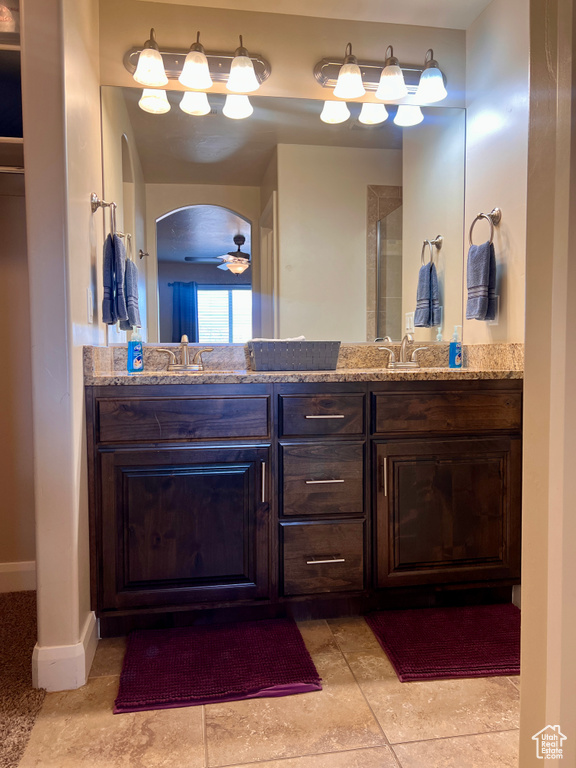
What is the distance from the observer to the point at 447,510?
6.62ft

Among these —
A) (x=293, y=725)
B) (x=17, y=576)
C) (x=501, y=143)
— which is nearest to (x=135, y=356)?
(x=17, y=576)

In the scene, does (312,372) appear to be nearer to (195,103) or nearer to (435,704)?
(435,704)

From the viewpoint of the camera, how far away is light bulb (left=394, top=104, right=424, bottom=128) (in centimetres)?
254

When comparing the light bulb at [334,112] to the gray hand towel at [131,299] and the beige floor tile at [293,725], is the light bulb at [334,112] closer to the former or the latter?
the gray hand towel at [131,299]

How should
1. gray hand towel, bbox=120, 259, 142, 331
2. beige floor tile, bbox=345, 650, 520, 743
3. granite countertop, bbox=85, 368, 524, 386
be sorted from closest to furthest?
beige floor tile, bbox=345, 650, 520, 743 → granite countertop, bbox=85, 368, 524, 386 → gray hand towel, bbox=120, 259, 142, 331

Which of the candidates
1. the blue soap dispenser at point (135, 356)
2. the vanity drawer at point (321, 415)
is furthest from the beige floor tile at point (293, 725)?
the blue soap dispenser at point (135, 356)

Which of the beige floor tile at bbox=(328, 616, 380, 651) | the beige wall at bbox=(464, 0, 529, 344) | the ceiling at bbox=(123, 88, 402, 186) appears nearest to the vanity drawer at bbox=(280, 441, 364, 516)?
the beige floor tile at bbox=(328, 616, 380, 651)

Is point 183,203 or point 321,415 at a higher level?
point 183,203

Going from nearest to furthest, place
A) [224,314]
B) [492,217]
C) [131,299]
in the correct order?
[131,299] → [492,217] → [224,314]

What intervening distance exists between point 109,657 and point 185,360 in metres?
1.19

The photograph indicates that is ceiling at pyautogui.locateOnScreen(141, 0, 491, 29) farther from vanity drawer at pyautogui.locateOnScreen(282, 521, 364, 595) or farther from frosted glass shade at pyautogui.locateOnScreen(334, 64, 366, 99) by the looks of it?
vanity drawer at pyautogui.locateOnScreen(282, 521, 364, 595)

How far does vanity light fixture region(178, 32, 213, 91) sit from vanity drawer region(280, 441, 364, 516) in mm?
1662

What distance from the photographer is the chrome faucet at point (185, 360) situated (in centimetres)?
232

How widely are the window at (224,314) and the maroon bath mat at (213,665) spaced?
1.22 metres
